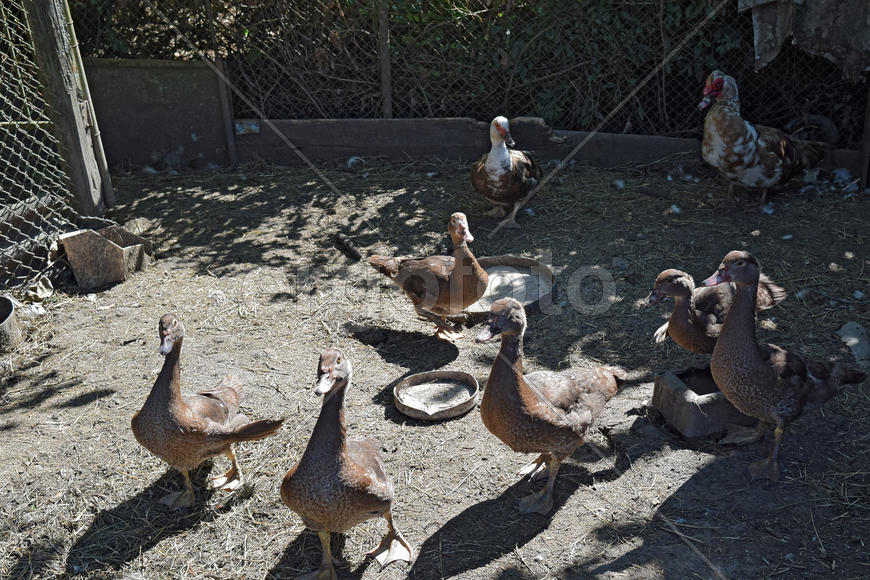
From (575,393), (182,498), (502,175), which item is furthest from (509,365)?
(502,175)

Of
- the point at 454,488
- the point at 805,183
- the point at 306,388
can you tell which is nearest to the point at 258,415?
the point at 306,388

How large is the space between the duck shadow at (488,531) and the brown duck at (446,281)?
1.63 m

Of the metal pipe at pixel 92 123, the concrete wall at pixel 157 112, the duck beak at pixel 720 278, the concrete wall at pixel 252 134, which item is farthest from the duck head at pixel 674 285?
the concrete wall at pixel 157 112

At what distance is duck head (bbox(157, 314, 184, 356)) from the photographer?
353cm

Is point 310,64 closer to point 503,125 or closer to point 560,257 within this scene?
point 503,125

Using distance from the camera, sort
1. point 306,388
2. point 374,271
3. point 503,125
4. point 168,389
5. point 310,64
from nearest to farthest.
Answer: point 168,389
point 306,388
point 374,271
point 503,125
point 310,64

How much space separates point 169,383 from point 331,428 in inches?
38.8

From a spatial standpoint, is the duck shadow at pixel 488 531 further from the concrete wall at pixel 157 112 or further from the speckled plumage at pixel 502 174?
the concrete wall at pixel 157 112

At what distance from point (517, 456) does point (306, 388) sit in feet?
4.89

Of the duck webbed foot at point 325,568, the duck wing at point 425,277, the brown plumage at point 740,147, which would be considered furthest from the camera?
the brown plumage at point 740,147

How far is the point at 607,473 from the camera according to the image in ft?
12.5

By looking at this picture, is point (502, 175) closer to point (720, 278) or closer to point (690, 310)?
A: point (690, 310)

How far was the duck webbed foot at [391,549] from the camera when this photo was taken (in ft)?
10.8

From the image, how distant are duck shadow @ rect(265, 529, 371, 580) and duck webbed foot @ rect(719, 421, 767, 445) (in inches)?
82.7
